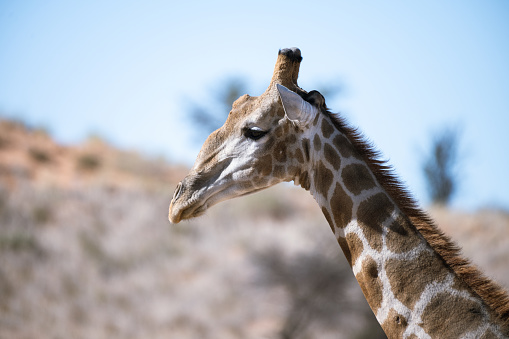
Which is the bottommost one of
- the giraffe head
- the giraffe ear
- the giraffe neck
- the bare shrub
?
the giraffe neck

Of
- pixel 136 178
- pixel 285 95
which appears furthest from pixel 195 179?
pixel 136 178

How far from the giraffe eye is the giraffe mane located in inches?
20.1

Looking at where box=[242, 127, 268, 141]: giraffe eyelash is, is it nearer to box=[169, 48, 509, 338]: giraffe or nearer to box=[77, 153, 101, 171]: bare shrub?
box=[169, 48, 509, 338]: giraffe

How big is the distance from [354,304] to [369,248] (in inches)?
510

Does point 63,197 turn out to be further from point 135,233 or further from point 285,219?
point 285,219

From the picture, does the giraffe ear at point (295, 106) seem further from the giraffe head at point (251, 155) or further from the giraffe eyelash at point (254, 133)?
the giraffe eyelash at point (254, 133)

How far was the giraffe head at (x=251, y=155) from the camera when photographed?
385 centimetres

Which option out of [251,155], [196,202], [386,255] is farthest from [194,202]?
[386,255]

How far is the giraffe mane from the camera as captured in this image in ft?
10.3

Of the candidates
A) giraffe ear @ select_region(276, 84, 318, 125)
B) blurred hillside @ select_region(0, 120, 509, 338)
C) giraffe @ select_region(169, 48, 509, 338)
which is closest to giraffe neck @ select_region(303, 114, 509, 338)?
giraffe @ select_region(169, 48, 509, 338)

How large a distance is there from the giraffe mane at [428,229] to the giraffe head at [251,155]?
33 centimetres

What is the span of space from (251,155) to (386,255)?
3.87ft

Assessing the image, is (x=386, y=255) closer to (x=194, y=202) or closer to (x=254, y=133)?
(x=254, y=133)

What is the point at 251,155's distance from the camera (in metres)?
3.86
